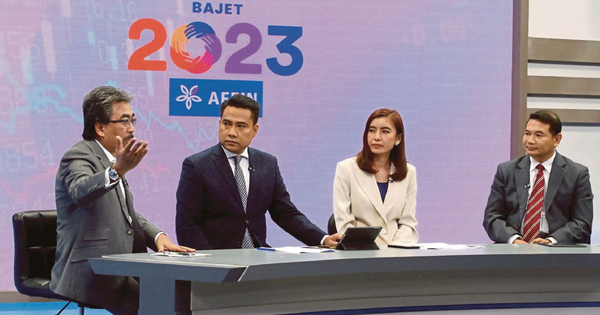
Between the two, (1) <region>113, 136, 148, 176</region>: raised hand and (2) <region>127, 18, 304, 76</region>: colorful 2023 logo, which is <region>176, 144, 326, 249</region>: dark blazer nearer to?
(1) <region>113, 136, 148, 176</region>: raised hand

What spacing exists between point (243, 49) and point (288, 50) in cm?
36

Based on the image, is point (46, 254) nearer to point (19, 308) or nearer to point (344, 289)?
point (19, 308)

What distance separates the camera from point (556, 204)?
4414 mm

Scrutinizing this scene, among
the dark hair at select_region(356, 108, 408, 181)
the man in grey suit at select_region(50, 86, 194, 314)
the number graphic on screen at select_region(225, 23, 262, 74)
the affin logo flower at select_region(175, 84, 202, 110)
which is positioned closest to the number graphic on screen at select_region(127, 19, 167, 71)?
the affin logo flower at select_region(175, 84, 202, 110)

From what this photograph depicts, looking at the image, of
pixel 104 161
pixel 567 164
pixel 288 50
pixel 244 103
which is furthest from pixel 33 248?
pixel 567 164

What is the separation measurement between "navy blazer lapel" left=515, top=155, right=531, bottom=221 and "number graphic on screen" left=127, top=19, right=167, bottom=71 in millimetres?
2697

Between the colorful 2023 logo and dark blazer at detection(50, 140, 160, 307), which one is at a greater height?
the colorful 2023 logo

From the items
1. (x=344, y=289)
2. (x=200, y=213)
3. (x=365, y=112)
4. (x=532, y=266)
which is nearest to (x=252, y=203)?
(x=200, y=213)

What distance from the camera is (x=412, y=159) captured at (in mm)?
6219

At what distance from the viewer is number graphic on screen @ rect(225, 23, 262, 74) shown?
19.1ft

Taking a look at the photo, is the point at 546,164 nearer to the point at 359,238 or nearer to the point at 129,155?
the point at 359,238

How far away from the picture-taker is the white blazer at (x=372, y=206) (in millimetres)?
3879

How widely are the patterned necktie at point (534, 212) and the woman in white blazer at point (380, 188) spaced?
846 mm

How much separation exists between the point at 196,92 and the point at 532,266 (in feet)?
11.0
